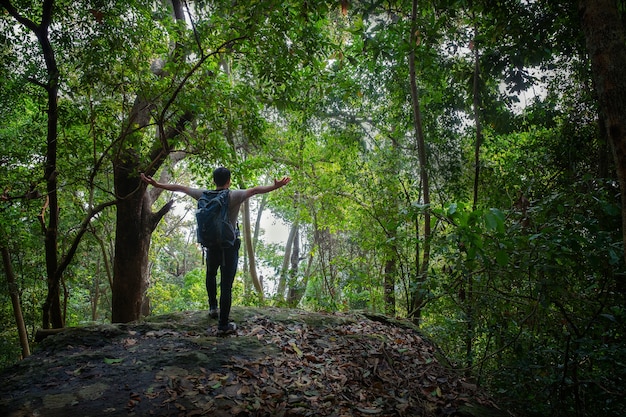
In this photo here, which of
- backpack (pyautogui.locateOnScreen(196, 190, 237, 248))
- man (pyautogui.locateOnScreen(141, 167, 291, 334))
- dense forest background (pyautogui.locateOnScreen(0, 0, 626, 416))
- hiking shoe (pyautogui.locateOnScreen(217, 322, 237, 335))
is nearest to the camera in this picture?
dense forest background (pyautogui.locateOnScreen(0, 0, 626, 416))

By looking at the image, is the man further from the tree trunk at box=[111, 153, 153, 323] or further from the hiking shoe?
the tree trunk at box=[111, 153, 153, 323]

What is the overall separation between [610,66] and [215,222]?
3785 millimetres

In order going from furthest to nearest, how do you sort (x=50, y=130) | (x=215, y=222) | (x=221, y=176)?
1. (x=50, y=130)
2. (x=221, y=176)
3. (x=215, y=222)

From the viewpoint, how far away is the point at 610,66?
2689 mm

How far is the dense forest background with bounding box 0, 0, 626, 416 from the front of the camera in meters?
3.91

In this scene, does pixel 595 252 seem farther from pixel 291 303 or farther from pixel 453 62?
pixel 291 303

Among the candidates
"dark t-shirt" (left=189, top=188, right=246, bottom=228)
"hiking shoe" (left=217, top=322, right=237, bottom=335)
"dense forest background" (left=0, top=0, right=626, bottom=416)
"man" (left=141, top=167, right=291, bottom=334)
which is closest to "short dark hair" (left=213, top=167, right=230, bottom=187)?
"man" (left=141, top=167, right=291, bottom=334)

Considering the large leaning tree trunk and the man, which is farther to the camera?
the large leaning tree trunk

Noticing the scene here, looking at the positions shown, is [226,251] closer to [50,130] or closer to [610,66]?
[50,130]

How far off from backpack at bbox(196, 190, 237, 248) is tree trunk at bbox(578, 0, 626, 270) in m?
3.60

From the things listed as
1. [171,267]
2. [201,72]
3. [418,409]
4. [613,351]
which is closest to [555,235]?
[613,351]

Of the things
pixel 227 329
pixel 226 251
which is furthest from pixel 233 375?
pixel 226 251

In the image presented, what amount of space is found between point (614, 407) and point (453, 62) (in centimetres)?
615

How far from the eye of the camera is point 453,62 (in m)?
7.80
